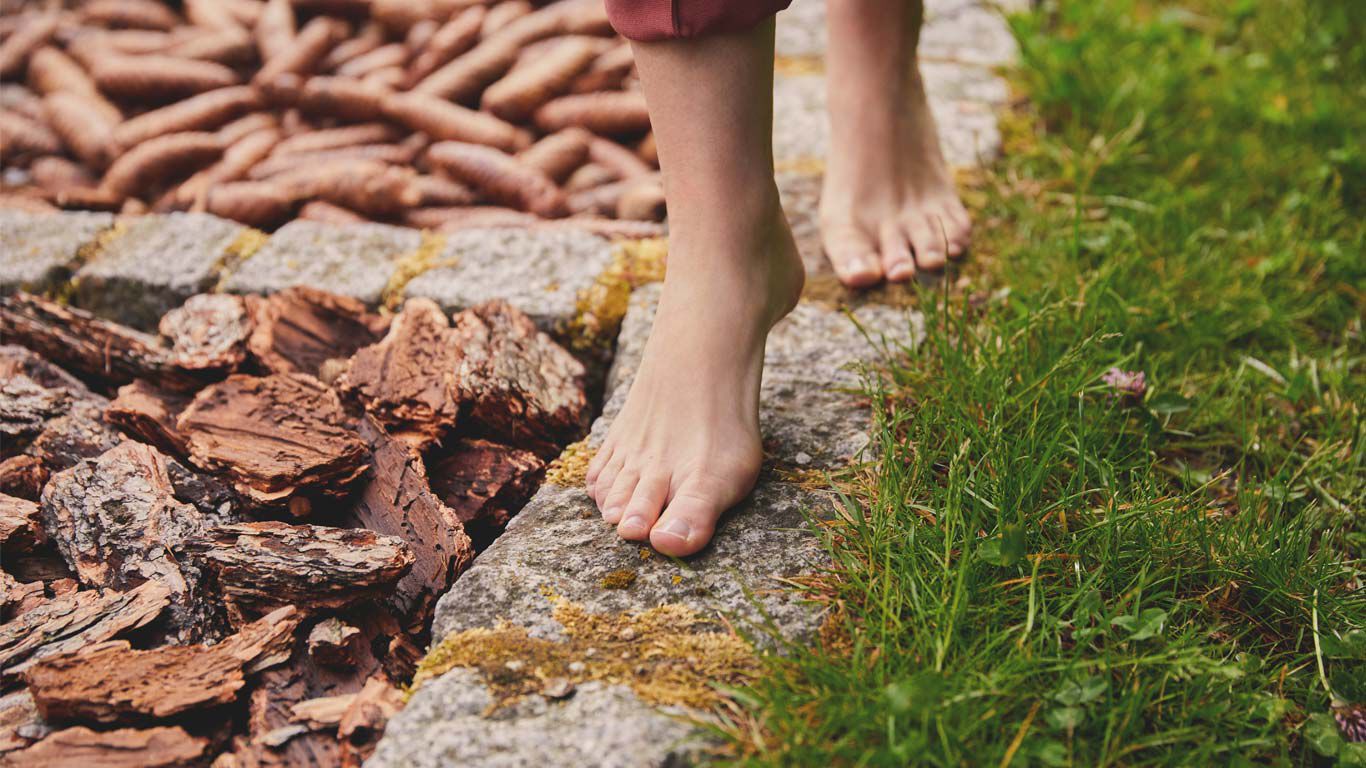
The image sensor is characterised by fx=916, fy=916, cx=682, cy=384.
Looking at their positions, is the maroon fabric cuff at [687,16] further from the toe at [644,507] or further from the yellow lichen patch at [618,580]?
the yellow lichen patch at [618,580]

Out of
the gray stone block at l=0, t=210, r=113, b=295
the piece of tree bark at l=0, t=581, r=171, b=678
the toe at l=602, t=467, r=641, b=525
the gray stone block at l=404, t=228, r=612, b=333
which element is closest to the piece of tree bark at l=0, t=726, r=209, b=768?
the piece of tree bark at l=0, t=581, r=171, b=678

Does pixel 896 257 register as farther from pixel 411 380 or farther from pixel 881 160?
pixel 411 380

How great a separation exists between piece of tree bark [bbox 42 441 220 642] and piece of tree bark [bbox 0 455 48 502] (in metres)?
0.08

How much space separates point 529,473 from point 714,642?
0.52m

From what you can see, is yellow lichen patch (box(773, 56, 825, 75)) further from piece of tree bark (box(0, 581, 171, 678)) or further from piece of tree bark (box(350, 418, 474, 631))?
piece of tree bark (box(0, 581, 171, 678))

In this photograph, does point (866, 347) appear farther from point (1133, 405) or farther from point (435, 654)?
point (435, 654)

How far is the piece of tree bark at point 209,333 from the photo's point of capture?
1704 mm

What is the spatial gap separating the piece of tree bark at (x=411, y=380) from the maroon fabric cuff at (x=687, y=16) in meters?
0.66

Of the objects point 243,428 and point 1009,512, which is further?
point 243,428

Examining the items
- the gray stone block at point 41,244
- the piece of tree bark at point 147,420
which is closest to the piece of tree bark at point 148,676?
the piece of tree bark at point 147,420

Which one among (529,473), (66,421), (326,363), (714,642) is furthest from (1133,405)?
(66,421)

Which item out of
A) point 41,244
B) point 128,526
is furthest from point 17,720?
point 41,244

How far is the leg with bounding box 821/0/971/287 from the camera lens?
198 cm

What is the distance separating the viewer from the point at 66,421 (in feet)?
5.33
